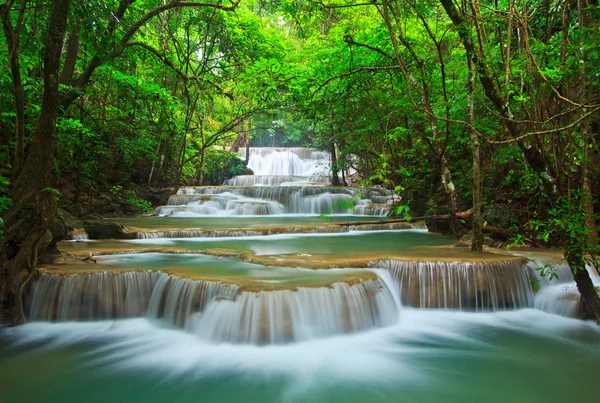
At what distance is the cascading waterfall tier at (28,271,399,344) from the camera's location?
5.06 metres

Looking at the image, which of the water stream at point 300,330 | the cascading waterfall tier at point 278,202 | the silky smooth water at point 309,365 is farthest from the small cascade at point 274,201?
the silky smooth water at point 309,365

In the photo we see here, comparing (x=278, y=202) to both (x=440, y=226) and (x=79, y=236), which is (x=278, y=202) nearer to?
(x=440, y=226)

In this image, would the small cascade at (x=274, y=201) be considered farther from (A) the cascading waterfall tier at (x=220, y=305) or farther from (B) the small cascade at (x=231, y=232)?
(A) the cascading waterfall tier at (x=220, y=305)

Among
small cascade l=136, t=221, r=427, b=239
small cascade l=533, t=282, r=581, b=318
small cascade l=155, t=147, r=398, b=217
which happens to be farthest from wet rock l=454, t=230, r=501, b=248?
small cascade l=155, t=147, r=398, b=217

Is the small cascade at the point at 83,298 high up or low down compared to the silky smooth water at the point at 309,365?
up

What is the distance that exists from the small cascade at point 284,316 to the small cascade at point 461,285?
1.28 meters

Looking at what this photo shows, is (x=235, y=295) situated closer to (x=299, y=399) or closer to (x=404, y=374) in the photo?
(x=299, y=399)

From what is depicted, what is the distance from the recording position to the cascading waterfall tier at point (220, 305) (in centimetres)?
506

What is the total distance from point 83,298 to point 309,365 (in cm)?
347

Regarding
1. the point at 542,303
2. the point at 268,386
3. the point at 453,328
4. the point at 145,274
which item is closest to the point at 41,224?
the point at 145,274

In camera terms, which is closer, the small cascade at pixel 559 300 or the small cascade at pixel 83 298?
the small cascade at pixel 83 298

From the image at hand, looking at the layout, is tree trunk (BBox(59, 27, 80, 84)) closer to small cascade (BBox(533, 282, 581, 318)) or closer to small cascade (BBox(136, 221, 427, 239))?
small cascade (BBox(136, 221, 427, 239))

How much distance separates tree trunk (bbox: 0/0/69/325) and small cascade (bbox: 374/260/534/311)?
524cm

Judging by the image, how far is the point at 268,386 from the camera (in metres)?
4.25
